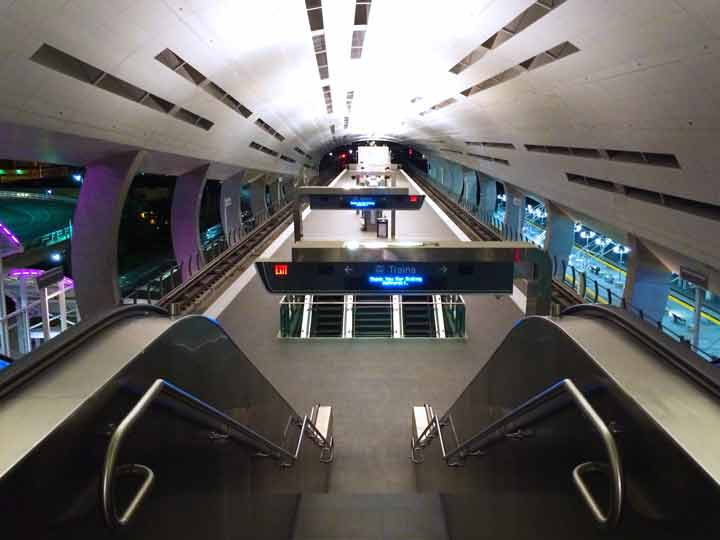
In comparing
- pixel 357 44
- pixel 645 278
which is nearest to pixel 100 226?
pixel 357 44

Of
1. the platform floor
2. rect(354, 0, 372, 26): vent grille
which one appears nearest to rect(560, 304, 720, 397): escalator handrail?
the platform floor

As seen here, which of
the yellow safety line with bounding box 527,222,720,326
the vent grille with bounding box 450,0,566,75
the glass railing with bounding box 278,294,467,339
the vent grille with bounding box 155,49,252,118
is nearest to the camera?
the vent grille with bounding box 450,0,566,75

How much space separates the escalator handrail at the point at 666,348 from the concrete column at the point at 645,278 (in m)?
9.96

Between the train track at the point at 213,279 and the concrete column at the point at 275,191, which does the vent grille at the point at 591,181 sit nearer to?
the train track at the point at 213,279

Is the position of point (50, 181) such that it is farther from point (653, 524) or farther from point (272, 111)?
point (653, 524)

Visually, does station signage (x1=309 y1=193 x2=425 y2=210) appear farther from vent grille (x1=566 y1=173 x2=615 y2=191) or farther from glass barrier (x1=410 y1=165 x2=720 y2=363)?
glass barrier (x1=410 y1=165 x2=720 y2=363)

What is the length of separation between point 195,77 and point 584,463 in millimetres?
10413

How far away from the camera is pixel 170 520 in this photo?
6.48 feet

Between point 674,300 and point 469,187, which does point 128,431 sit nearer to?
point 674,300

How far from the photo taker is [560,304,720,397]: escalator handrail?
1.71 m

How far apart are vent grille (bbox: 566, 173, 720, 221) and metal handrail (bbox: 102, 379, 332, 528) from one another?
786cm

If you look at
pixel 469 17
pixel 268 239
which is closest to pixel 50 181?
pixel 268 239

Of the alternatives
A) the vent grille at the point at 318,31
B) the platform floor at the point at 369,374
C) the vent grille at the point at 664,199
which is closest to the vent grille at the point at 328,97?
the vent grille at the point at 318,31

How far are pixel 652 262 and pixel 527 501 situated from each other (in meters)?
10.8
